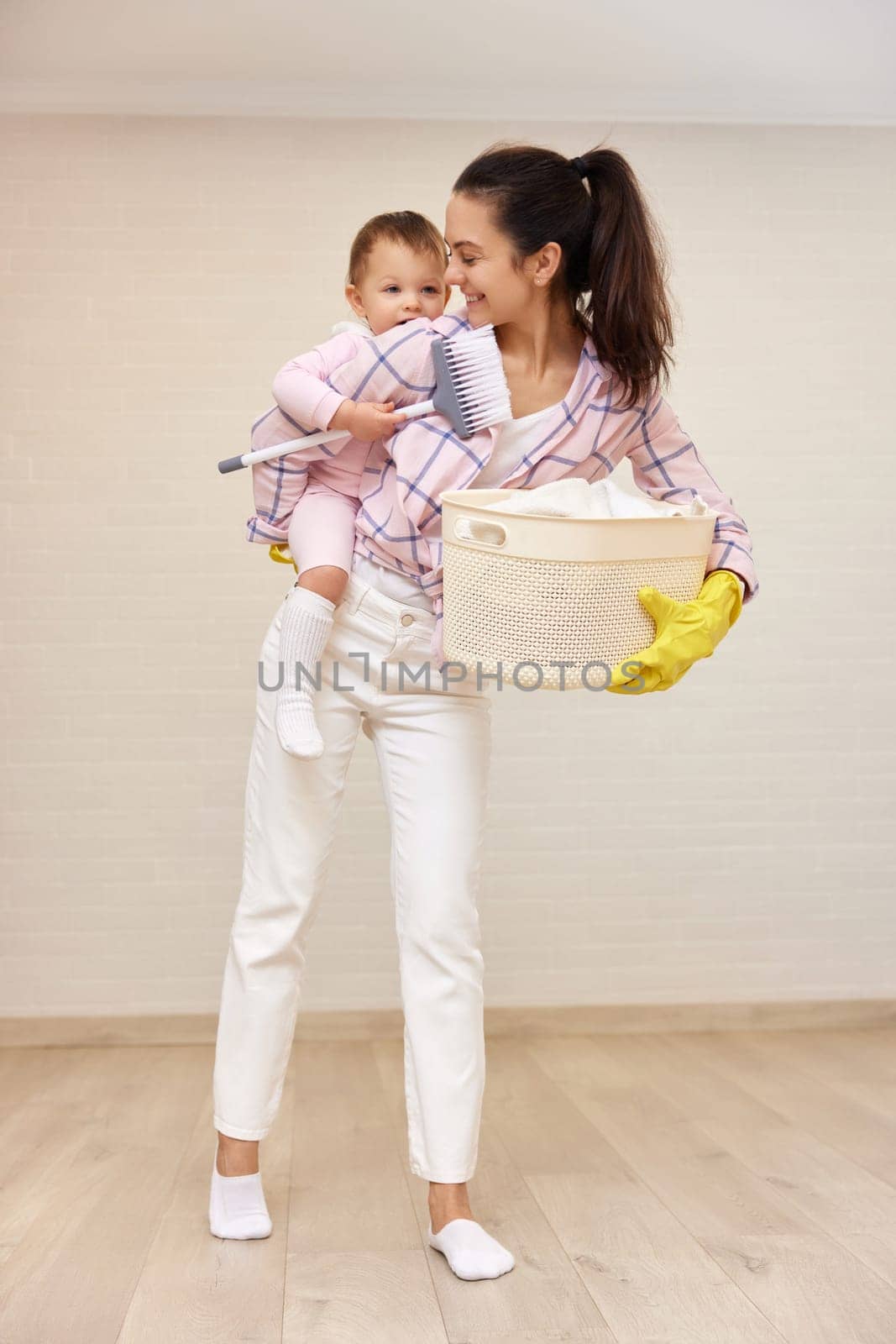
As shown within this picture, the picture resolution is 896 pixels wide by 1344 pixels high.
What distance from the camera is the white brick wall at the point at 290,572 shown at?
3482 mm

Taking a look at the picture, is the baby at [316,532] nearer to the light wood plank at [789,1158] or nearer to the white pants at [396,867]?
the white pants at [396,867]

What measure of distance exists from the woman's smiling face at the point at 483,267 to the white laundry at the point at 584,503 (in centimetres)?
27

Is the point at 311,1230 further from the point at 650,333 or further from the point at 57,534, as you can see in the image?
the point at 57,534

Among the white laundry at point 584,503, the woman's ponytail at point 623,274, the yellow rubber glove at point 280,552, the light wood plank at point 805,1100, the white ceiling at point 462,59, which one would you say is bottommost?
the light wood plank at point 805,1100

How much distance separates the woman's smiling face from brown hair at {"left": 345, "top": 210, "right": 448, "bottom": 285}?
29cm

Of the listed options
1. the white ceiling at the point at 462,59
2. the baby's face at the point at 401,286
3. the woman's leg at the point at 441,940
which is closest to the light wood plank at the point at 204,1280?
the woman's leg at the point at 441,940

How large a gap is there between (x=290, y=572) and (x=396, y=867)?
5.75 ft

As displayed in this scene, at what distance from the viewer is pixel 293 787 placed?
1904mm

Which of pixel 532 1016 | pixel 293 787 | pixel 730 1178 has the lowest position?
pixel 532 1016

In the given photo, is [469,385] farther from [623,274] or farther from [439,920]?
[439,920]

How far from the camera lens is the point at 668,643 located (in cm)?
166

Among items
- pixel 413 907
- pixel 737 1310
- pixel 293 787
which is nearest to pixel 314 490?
pixel 293 787

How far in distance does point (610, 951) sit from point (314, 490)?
6.96 feet

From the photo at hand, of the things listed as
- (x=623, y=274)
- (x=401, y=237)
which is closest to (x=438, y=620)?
(x=623, y=274)
